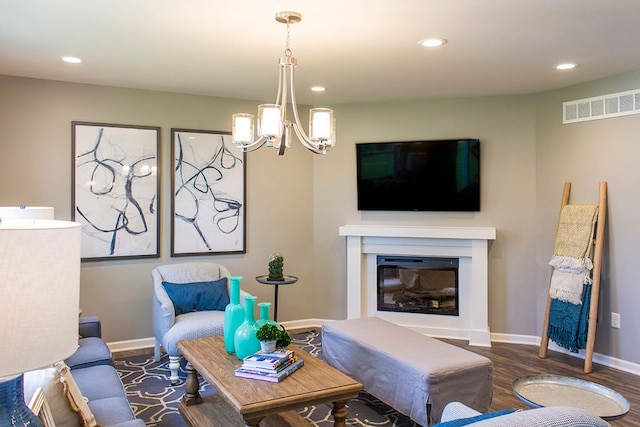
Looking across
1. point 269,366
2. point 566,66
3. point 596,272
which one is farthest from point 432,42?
point 596,272

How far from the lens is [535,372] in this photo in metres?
4.22

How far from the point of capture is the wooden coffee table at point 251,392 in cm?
239

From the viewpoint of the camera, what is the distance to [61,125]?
14.9 feet

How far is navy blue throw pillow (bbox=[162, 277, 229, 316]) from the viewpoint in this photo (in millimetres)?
4301

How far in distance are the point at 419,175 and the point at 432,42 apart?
206 centimetres

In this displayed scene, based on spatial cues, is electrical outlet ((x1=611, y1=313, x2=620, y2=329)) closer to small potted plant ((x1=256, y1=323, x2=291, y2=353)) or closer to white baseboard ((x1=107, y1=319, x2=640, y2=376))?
white baseboard ((x1=107, y1=319, x2=640, y2=376))

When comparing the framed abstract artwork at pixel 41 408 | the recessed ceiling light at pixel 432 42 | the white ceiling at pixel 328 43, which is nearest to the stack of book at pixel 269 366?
the framed abstract artwork at pixel 41 408

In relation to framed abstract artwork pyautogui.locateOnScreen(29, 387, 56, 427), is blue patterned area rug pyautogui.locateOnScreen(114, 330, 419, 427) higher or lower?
lower

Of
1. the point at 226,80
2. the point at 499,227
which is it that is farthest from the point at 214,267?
the point at 499,227

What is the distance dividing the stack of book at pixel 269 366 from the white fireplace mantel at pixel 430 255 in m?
2.69

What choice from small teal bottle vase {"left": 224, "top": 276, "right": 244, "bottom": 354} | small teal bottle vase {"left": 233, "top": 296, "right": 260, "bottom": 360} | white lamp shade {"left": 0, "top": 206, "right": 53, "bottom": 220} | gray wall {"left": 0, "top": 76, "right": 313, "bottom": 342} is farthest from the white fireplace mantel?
white lamp shade {"left": 0, "top": 206, "right": 53, "bottom": 220}

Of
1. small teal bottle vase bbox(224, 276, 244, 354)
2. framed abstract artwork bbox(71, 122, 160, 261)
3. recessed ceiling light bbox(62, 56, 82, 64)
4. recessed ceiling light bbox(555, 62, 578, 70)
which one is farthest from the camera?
framed abstract artwork bbox(71, 122, 160, 261)

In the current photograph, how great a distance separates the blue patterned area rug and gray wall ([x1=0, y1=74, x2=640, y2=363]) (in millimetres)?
812

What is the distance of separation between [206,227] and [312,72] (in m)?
1.94
